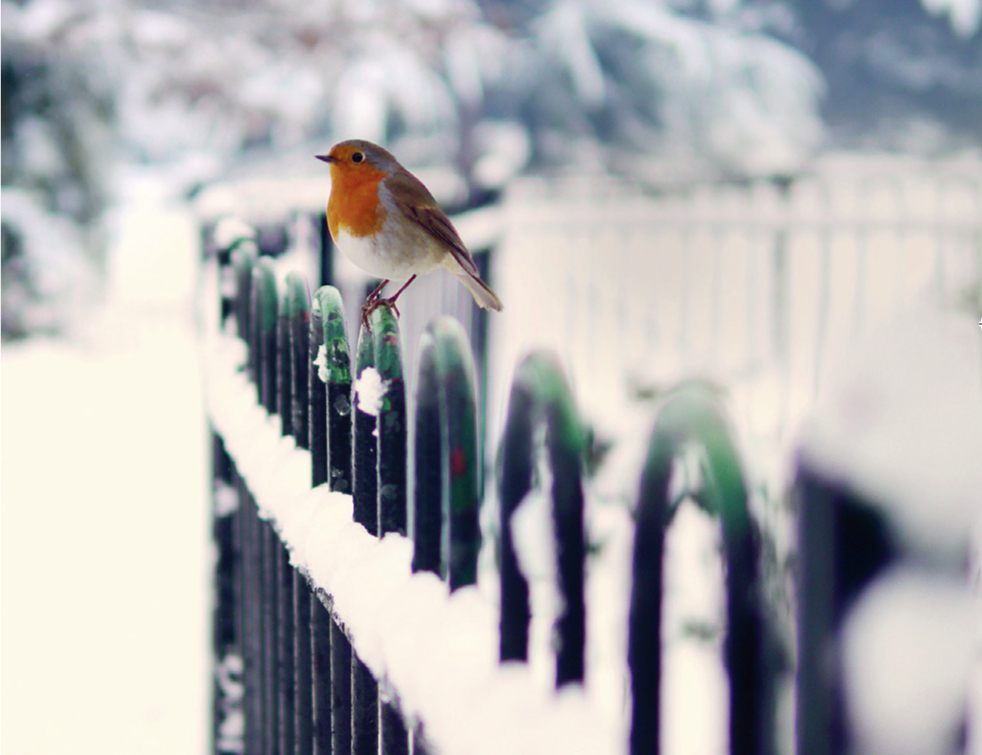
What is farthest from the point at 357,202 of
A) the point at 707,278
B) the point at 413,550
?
the point at 707,278

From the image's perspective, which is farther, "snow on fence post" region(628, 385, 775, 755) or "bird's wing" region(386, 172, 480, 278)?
"bird's wing" region(386, 172, 480, 278)

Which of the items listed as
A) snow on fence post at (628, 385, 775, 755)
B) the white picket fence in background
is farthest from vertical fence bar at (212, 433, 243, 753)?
the white picket fence in background

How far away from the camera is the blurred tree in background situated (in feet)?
28.6

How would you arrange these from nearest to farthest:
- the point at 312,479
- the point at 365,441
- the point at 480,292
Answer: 1. the point at 365,441
2. the point at 312,479
3. the point at 480,292

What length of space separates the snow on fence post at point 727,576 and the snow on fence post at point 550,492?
0.09 metres

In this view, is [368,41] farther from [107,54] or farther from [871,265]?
[871,265]

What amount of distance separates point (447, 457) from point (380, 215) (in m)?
0.99

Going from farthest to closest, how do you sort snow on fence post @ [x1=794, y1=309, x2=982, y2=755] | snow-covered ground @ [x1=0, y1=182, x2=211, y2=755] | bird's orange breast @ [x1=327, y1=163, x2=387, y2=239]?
snow-covered ground @ [x1=0, y1=182, x2=211, y2=755] → bird's orange breast @ [x1=327, y1=163, x2=387, y2=239] → snow on fence post @ [x1=794, y1=309, x2=982, y2=755]

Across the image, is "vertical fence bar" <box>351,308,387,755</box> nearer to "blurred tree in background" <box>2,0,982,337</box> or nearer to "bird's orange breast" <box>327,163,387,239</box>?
"bird's orange breast" <box>327,163,387,239</box>

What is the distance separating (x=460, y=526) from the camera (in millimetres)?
923

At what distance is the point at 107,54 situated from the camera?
8.89 m

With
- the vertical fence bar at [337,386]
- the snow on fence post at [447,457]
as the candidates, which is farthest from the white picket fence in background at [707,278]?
the snow on fence post at [447,457]

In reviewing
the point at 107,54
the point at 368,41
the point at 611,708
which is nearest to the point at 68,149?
the point at 107,54

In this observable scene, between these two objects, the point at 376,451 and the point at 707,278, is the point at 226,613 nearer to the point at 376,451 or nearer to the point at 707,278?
the point at 376,451
